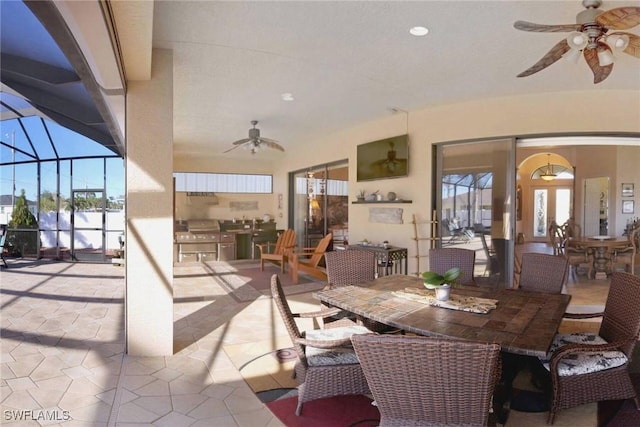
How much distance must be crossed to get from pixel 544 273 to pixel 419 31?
7.37ft

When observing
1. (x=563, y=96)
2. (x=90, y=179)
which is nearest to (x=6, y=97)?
(x=90, y=179)

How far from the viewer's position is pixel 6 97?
3.11 m

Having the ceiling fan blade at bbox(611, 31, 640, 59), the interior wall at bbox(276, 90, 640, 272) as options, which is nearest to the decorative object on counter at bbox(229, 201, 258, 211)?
the interior wall at bbox(276, 90, 640, 272)

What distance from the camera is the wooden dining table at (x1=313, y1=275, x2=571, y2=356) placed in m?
1.82

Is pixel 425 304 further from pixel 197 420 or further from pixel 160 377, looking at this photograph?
pixel 160 377

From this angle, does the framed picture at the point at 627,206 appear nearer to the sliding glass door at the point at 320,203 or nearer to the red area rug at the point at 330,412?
the sliding glass door at the point at 320,203

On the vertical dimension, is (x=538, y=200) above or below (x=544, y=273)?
above

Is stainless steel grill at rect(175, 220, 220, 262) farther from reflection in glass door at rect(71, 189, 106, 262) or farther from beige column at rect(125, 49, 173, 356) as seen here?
beige column at rect(125, 49, 173, 356)

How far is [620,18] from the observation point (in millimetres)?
2027

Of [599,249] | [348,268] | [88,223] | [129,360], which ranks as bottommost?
[129,360]

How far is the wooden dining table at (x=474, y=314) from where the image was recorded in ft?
5.98

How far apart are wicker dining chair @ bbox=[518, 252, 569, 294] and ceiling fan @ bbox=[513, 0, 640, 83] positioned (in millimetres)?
1498

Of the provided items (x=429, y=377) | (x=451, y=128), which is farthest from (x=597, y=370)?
(x=451, y=128)

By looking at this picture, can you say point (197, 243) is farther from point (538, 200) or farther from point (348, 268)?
point (538, 200)
